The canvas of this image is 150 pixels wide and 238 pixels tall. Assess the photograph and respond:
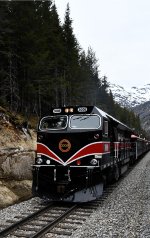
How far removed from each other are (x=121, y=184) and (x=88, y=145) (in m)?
6.16

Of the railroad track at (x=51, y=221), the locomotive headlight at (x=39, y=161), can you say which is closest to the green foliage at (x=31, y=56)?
the locomotive headlight at (x=39, y=161)

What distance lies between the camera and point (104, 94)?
3091 inches

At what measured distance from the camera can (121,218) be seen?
9906 mm

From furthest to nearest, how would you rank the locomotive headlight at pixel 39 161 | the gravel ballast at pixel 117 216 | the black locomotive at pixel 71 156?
the locomotive headlight at pixel 39 161 < the black locomotive at pixel 71 156 < the gravel ballast at pixel 117 216

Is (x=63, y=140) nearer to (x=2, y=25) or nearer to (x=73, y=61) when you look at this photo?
(x=2, y=25)

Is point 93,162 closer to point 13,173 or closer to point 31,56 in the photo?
point 13,173

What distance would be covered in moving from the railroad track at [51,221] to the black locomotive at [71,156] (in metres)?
0.44

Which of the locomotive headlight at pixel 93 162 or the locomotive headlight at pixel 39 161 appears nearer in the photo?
the locomotive headlight at pixel 93 162

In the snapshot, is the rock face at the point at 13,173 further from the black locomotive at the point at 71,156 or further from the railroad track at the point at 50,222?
the railroad track at the point at 50,222

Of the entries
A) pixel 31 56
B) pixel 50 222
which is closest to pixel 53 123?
pixel 50 222

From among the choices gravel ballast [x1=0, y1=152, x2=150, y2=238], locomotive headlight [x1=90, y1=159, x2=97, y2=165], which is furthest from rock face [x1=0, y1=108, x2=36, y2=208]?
locomotive headlight [x1=90, y1=159, x2=97, y2=165]

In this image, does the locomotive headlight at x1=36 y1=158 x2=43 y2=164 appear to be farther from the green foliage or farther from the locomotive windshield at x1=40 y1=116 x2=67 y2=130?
the green foliage

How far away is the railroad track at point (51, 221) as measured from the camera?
27.1 feet

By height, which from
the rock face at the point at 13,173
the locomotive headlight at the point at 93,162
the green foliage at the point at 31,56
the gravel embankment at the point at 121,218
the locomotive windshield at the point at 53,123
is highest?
the green foliage at the point at 31,56
